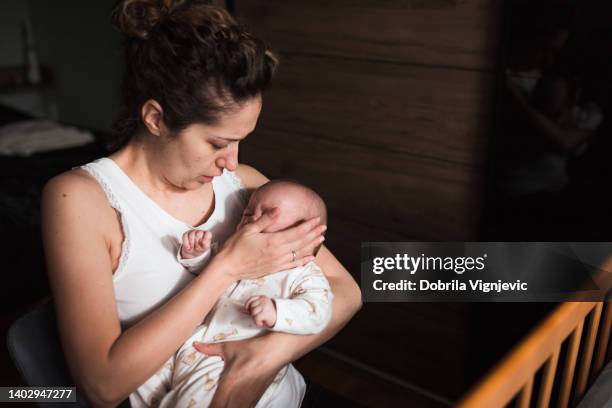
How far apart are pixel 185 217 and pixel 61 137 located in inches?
88.4

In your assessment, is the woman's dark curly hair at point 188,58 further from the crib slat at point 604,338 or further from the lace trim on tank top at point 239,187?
the crib slat at point 604,338

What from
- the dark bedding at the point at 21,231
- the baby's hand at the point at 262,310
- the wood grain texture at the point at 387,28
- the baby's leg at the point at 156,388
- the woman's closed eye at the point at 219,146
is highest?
the wood grain texture at the point at 387,28

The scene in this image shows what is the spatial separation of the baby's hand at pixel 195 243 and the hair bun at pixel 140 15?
16.7 inches

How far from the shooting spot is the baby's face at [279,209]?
130cm

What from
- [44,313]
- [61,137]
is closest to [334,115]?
[44,313]

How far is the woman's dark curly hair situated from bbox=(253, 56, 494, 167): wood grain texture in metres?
0.91

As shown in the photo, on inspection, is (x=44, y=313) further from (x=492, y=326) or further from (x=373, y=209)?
(x=492, y=326)

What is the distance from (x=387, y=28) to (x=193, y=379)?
141cm

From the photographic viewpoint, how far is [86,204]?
1.10 m

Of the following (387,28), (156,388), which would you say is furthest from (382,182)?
(156,388)

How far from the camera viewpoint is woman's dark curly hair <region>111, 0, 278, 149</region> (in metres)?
1.11

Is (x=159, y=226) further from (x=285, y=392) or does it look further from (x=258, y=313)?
(x=285, y=392)

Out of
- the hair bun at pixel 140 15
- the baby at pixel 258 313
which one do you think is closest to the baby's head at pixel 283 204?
the baby at pixel 258 313

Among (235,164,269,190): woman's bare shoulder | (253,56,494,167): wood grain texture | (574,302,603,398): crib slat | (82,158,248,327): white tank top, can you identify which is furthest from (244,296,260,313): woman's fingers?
(253,56,494,167): wood grain texture
